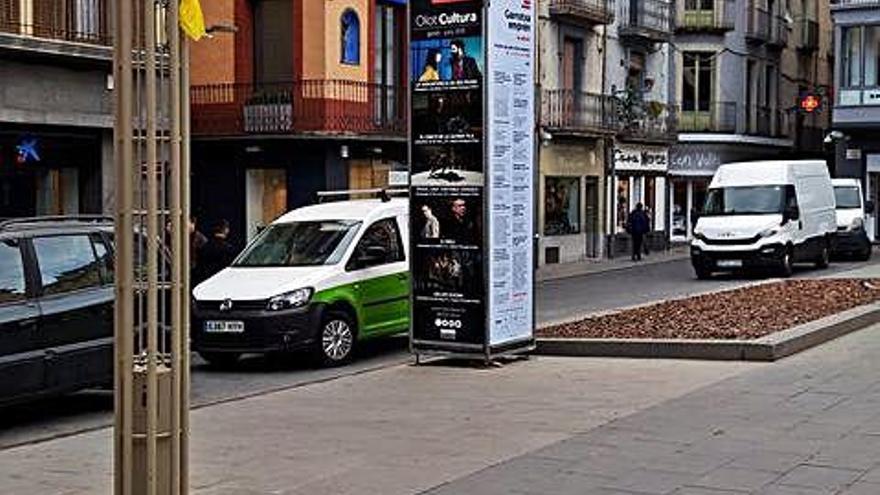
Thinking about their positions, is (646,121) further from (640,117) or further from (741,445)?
(741,445)

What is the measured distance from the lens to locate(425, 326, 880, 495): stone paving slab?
7.32 meters

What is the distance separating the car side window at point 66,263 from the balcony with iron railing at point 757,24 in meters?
40.9

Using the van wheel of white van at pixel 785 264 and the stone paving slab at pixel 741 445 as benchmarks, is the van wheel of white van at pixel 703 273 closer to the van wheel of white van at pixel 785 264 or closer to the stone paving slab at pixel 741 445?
the van wheel of white van at pixel 785 264

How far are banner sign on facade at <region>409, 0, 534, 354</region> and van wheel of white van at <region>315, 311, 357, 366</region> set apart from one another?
148 centimetres

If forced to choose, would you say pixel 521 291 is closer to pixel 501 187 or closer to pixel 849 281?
pixel 501 187

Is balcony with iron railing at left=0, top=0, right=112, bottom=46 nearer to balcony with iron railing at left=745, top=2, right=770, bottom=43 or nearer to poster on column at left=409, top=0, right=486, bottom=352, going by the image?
poster on column at left=409, top=0, right=486, bottom=352

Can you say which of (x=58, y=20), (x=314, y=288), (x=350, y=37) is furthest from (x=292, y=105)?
(x=314, y=288)

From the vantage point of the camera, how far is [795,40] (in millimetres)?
54344

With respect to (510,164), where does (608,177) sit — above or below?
above

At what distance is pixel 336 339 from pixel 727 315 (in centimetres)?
482

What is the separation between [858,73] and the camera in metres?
44.4

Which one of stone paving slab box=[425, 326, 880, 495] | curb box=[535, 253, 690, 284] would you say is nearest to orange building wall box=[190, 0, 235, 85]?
curb box=[535, 253, 690, 284]

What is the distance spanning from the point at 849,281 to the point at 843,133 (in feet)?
84.5

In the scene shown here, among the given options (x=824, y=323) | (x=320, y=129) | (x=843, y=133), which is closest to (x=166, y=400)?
(x=824, y=323)
